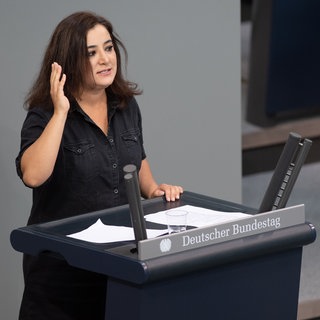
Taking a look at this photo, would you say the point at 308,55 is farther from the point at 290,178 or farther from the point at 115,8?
the point at 290,178

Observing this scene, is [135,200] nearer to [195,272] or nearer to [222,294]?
[195,272]

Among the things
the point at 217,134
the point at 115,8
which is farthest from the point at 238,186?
the point at 115,8

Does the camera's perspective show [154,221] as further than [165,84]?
No

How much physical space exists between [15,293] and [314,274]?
1576 millimetres

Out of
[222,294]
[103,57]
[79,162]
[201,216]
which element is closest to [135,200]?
[222,294]

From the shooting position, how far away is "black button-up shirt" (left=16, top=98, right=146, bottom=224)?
3.57 meters

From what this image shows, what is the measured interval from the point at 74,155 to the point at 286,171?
71 centimetres

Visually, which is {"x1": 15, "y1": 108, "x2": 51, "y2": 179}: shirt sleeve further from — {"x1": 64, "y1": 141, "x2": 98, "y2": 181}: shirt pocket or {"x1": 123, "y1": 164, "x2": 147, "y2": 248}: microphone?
{"x1": 123, "y1": 164, "x2": 147, "y2": 248}: microphone

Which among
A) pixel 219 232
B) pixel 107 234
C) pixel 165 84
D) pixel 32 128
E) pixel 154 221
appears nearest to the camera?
pixel 219 232

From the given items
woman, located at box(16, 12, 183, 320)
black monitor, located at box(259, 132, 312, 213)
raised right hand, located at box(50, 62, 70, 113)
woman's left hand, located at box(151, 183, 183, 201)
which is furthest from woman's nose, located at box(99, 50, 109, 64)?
black monitor, located at box(259, 132, 312, 213)

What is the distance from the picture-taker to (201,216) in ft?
11.2

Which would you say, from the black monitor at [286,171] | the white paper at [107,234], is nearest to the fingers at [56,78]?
the white paper at [107,234]

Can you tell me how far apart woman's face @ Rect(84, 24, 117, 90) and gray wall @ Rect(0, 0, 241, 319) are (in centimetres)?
91

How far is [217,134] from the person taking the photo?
16.7 feet
